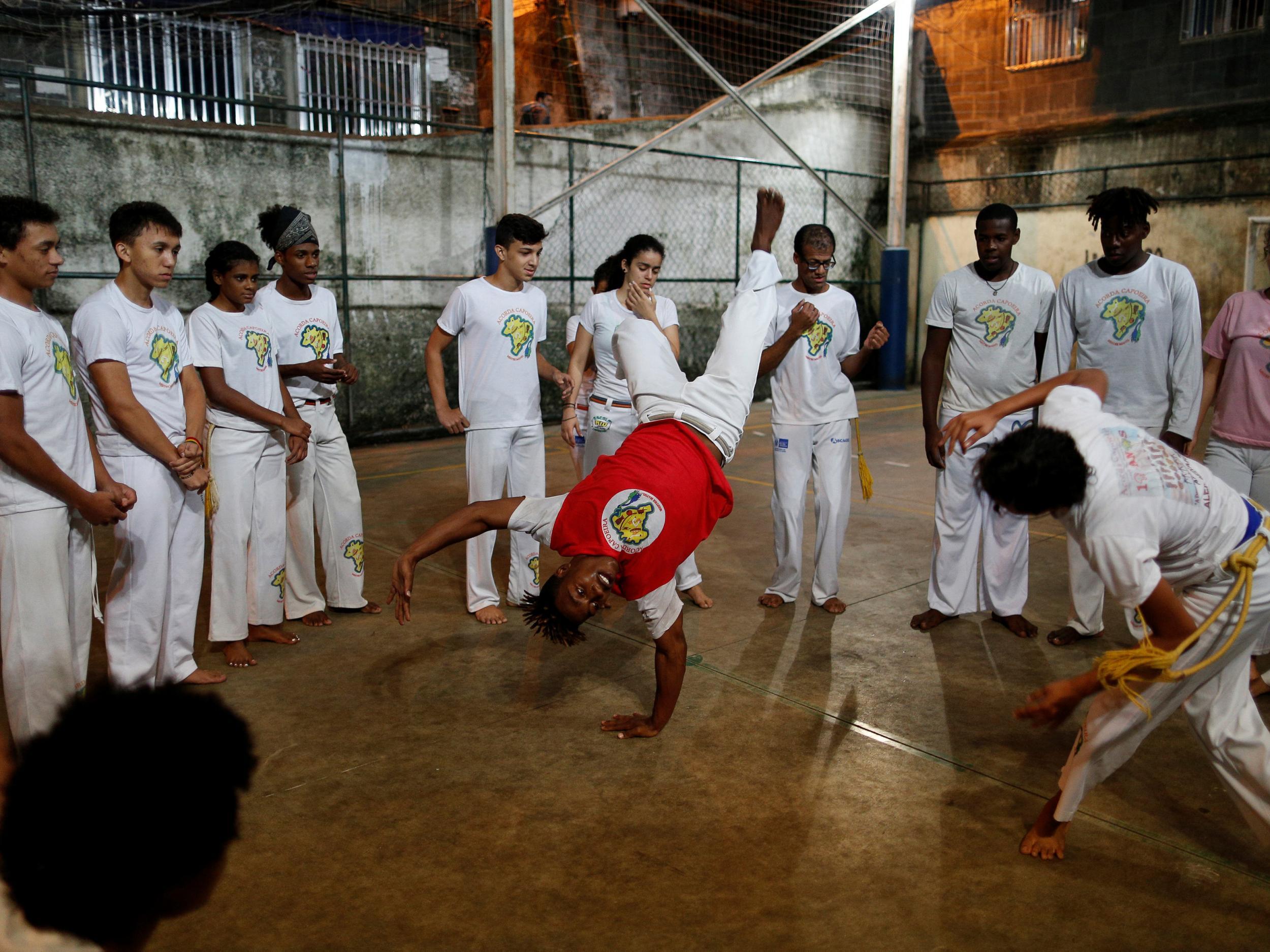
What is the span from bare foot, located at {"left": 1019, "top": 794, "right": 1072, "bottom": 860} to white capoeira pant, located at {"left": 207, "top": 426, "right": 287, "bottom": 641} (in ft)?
10.4

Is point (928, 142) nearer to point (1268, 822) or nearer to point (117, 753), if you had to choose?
point (1268, 822)

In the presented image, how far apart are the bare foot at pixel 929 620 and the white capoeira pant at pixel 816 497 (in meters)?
0.43

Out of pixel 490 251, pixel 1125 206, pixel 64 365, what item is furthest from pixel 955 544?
pixel 490 251

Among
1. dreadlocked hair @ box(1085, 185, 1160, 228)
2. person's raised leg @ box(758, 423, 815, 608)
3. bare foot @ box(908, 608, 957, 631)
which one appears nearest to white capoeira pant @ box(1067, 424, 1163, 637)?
bare foot @ box(908, 608, 957, 631)

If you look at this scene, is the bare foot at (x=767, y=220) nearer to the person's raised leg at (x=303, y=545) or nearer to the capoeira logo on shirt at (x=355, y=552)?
the person's raised leg at (x=303, y=545)

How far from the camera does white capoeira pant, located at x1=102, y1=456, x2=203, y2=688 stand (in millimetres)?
3535

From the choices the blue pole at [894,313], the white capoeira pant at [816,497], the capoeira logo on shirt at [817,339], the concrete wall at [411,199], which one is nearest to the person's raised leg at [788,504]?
the white capoeira pant at [816,497]

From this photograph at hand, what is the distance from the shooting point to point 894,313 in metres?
13.7

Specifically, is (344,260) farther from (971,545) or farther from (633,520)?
(633,520)

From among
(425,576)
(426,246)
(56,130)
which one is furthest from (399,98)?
(425,576)

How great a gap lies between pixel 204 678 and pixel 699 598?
7.39ft

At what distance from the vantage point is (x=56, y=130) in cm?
777

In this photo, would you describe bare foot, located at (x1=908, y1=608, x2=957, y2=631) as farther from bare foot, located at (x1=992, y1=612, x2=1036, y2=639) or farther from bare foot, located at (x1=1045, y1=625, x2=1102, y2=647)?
bare foot, located at (x1=1045, y1=625, x2=1102, y2=647)

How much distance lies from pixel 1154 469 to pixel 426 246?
8560 millimetres
